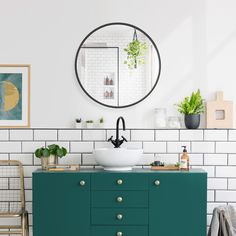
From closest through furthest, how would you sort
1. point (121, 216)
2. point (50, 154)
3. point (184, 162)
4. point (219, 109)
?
point (121, 216) → point (184, 162) → point (50, 154) → point (219, 109)

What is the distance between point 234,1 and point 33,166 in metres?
2.07

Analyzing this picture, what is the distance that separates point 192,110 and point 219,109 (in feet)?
0.75

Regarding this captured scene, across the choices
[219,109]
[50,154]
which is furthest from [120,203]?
[219,109]

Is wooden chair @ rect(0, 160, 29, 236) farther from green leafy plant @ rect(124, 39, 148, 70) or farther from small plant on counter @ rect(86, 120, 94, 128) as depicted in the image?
green leafy plant @ rect(124, 39, 148, 70)

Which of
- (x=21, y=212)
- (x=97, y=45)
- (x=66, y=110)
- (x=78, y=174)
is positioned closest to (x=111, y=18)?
(x=97, y=45)

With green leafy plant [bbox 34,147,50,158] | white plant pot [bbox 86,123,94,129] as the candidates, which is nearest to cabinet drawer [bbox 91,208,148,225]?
green leafy plant [bbox 34,147,50,158]

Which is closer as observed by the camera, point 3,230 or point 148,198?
point 148,198

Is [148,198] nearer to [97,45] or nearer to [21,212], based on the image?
[21,212]

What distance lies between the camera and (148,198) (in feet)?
13.2

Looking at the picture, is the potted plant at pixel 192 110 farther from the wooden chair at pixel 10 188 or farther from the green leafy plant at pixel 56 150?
the wooden chair at pixel 10 188

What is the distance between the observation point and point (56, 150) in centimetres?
426

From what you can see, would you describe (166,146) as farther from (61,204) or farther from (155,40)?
(61,204)

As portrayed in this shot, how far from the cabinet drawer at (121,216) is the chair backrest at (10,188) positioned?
735 millimetres

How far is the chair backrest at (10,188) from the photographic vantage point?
14.5 feet
